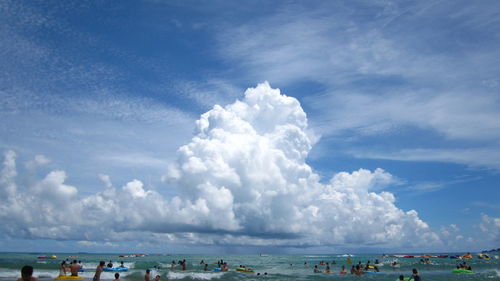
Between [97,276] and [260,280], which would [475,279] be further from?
[97,276]

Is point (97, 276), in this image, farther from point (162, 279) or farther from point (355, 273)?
point (355, 273)

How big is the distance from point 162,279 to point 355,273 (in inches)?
1146

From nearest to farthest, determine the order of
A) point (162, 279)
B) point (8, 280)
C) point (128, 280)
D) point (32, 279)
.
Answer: point (32, 279), point (8, 280), point (128, 280), point (162, 279)

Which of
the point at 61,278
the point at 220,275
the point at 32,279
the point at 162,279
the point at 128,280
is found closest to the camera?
the point at 32,279

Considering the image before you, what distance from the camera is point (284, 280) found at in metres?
49.7

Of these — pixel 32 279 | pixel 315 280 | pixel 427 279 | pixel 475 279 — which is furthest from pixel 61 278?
pixel 475 279

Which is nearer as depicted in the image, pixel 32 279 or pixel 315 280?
pixel 32 279

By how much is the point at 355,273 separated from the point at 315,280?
8611 mm

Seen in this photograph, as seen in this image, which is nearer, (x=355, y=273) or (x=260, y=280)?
(x=260, y=280)

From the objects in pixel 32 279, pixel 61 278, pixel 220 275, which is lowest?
pixel 220 275

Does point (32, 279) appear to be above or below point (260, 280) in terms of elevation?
above

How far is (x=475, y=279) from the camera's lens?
1999 inches

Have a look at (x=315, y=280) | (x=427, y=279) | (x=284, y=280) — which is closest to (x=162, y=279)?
(x=284, y=280)

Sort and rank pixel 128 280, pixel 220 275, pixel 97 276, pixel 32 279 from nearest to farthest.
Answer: pixel 32 279 → pixel 97 276 → pixel 128 280 → pixel 220 275
